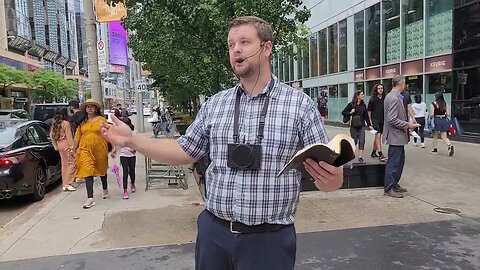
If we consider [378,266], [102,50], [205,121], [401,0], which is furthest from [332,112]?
[205,121]

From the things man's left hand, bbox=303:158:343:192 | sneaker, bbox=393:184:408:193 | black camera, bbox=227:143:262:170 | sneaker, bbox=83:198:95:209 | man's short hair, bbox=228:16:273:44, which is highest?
man's short hair, bbox=228:16:273:44

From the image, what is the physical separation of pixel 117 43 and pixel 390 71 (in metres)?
14.0

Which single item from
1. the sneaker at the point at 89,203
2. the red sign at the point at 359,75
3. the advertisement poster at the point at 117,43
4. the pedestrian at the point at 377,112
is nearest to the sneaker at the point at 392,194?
the pedestrian at the point at 377,112

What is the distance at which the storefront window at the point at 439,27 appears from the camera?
1534 centimetres

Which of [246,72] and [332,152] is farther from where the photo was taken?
[246,72]

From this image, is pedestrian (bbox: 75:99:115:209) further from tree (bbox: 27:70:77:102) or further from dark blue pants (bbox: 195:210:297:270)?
tree (bbox: 27:70:77:102)

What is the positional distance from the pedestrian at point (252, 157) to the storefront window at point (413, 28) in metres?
15.9

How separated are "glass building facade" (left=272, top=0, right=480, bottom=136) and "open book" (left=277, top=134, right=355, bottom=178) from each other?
894 centimetres

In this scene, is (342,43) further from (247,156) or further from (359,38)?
(247,156)

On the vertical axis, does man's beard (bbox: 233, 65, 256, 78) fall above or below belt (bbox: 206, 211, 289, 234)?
above

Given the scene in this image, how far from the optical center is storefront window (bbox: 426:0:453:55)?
1534 cm

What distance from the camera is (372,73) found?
2036 cm

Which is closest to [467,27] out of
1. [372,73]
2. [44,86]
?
[372,73]

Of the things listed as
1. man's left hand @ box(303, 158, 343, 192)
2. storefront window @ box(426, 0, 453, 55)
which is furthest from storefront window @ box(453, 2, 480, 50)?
man's left hand @ box(303, 158, 343, 192)
